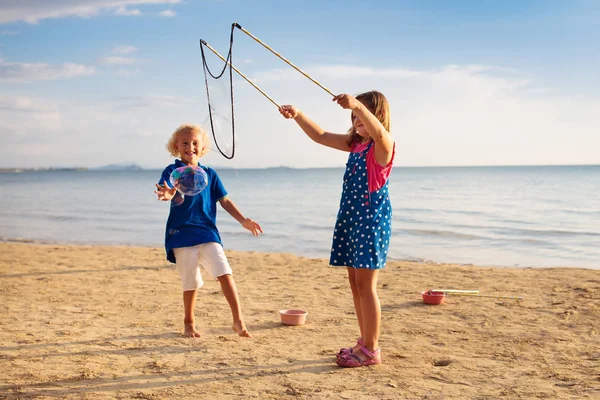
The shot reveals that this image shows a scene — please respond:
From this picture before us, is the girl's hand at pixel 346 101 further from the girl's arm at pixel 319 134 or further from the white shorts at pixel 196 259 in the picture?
the white shorts at pixel 196 259

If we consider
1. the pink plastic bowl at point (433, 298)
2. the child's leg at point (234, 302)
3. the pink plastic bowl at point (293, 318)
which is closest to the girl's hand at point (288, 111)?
the child's leg at point (234, 302)

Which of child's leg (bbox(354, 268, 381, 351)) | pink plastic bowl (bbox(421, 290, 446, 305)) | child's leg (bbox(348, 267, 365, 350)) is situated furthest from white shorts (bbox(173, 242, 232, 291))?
pink plastic bowl (bbox(421, 290, 446, 305))

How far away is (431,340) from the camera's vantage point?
4555 millimetres

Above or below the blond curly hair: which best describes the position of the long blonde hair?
above

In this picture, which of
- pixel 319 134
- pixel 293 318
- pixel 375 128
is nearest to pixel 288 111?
pixel 319 134

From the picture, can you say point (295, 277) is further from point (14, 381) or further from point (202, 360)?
point (14, 381)

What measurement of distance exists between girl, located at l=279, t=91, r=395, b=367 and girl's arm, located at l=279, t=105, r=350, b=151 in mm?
68

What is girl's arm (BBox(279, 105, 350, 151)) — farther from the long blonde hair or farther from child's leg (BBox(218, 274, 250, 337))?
child's leg (BBox(218, 274, 250, 337))

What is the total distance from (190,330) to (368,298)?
1692mm

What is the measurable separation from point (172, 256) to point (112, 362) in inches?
37.3

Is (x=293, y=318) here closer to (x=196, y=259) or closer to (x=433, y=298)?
(x=196, y=259)

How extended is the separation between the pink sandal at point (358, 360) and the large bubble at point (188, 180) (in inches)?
63.8

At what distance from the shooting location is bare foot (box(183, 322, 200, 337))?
457 cm

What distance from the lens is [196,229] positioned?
431cm
